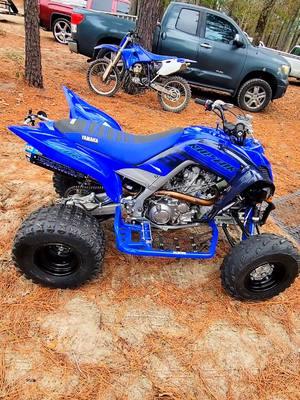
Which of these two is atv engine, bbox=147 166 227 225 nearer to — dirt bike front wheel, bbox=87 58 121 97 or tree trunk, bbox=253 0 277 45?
dirt bike front wheel, bbox=87 58 121 97

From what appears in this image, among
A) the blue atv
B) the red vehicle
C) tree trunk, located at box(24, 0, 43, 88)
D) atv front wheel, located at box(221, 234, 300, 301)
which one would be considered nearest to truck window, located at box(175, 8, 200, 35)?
tree trunk, located at box(24, 0, 43, 88)

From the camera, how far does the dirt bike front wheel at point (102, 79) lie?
7.40 metres

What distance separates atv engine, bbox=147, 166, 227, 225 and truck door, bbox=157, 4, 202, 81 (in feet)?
19.9

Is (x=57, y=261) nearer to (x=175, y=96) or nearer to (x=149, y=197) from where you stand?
(x=149, y=197)

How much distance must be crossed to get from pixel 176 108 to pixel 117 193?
502cm

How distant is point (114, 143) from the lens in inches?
108

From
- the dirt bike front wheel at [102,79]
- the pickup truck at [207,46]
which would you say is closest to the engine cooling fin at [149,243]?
the dirt bike front wheel at [102,79]

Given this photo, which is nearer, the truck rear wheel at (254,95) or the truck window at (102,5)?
the truck rear wheel at (254,95)

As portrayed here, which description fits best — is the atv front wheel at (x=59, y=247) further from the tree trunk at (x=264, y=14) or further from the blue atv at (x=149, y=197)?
the tree trunk at (x=264, y=14)

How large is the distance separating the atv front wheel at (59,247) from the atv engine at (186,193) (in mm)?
518

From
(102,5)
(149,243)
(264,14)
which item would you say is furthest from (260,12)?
(149,243)

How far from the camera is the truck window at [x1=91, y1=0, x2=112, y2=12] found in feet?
40.4

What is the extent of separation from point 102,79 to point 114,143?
5250 mm

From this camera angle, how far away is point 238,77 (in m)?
8.36
